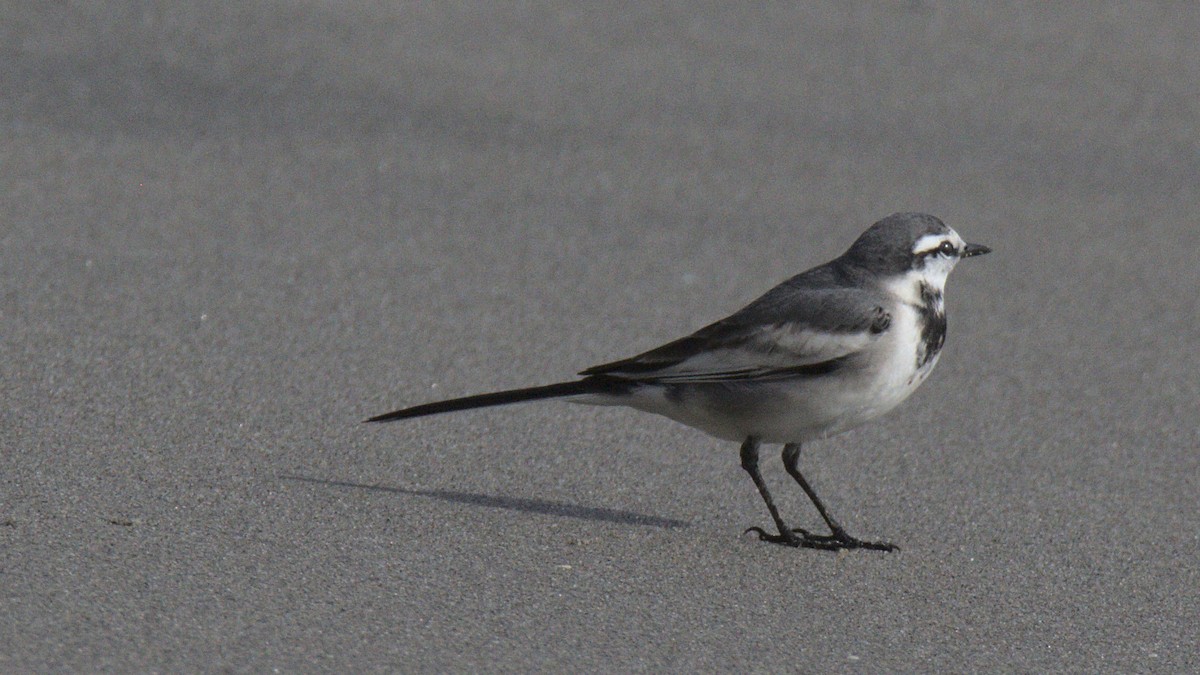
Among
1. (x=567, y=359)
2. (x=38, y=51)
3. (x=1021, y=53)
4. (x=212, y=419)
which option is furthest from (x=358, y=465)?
(x=1021, y=53)

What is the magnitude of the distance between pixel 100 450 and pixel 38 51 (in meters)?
5.19

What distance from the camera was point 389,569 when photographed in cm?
464

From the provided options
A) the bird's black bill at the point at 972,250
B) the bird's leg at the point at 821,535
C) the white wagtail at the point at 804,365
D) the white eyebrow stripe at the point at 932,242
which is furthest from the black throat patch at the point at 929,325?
the bird's leg at the point at 821,535

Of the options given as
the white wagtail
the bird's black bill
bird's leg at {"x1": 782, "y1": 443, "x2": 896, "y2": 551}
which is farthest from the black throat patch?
bird's leg at {"x1": 782, "y1": 443, "x2": 896, "y2": 551}

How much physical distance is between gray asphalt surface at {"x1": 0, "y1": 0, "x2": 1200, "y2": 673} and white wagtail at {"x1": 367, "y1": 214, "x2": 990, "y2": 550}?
296 millimetres

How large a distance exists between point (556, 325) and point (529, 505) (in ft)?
6.35

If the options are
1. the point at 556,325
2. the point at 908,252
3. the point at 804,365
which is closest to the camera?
the point at 804,365

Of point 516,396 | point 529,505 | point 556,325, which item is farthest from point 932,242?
point 556,325

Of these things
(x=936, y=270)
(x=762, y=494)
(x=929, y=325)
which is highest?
(x=936, y=270)

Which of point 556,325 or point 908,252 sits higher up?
point 908,252

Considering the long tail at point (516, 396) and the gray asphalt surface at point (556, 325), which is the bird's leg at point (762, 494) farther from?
the long tail at point (516, 396)

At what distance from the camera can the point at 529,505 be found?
212 inches

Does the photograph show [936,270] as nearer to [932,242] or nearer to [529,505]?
[932,242]

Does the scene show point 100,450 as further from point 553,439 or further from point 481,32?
point 481,32
